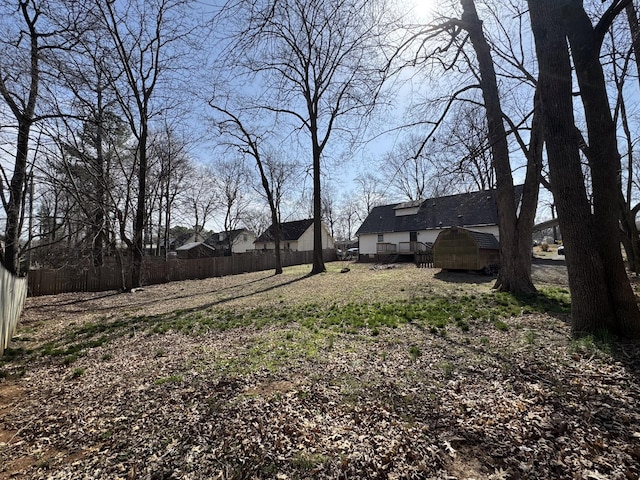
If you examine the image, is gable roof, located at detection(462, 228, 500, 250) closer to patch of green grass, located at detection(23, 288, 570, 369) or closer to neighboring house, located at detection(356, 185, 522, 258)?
patch of green grass, located at detection(23, 288, 570, 369)

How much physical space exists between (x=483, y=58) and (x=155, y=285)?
1740 centimetres

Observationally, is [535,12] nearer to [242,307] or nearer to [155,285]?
[242,307]

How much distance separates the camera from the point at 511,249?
8.50 metres

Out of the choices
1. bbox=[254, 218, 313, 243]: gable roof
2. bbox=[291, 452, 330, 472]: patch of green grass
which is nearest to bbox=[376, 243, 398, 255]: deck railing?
bbox=[254, 218, 313, 243]: gable roof

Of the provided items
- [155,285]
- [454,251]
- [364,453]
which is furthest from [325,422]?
[155,285]

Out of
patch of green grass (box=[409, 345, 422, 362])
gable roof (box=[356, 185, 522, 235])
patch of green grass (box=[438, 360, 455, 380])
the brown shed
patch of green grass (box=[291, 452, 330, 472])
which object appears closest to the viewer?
patch of green grass (box=[291, 452, 330, 472])

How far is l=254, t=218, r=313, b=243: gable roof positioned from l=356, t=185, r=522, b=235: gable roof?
1211cm

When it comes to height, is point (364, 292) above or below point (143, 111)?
below

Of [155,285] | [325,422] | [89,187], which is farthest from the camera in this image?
[155,285]

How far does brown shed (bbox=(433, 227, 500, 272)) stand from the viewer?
13.1 meters

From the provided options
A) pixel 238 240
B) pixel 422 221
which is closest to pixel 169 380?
pixel 422 221

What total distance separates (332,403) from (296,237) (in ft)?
123

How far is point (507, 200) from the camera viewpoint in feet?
28.1

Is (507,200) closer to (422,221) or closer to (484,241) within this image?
(484,241)
